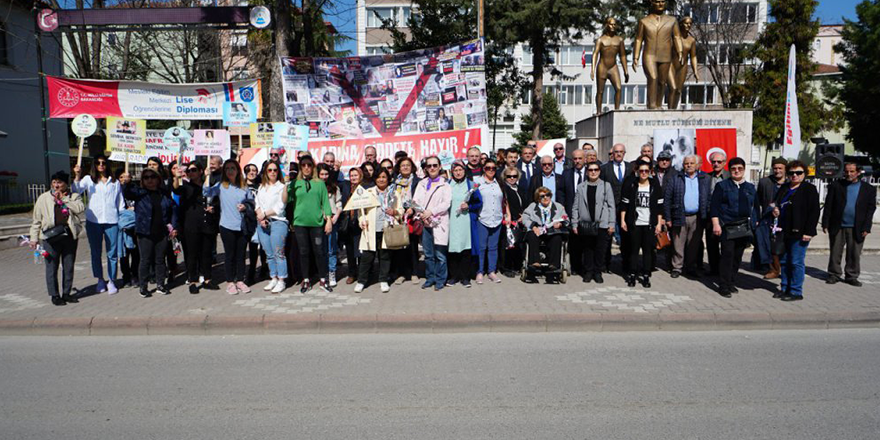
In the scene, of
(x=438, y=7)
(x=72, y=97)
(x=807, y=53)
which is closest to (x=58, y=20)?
(x=72, y=97)

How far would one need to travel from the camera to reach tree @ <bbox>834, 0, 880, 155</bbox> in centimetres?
3130

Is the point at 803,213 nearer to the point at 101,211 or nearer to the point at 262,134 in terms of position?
the point at 262,134

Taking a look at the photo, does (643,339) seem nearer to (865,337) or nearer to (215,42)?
(865,337)

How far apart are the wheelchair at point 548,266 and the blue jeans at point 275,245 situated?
143 inches

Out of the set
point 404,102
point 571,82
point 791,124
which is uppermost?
point 571,82

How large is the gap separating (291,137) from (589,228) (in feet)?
18.5

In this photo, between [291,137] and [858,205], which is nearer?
[858,205]

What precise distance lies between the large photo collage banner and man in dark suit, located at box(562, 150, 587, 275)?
2443mm

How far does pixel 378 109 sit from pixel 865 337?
28.1ft

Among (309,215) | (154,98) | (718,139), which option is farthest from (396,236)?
(718,139)

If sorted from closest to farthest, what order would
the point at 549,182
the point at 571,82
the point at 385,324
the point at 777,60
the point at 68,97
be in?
the point at 385,324, the point at 549,182, the point at 68,97, the point at 777,60, the point at 571,82

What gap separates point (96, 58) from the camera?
20875 millimetres

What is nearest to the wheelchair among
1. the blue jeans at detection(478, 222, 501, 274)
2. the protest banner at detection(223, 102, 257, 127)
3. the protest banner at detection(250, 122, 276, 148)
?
the blue jeans at detection(478, 222, 501, 274)

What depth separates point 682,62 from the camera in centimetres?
1228
